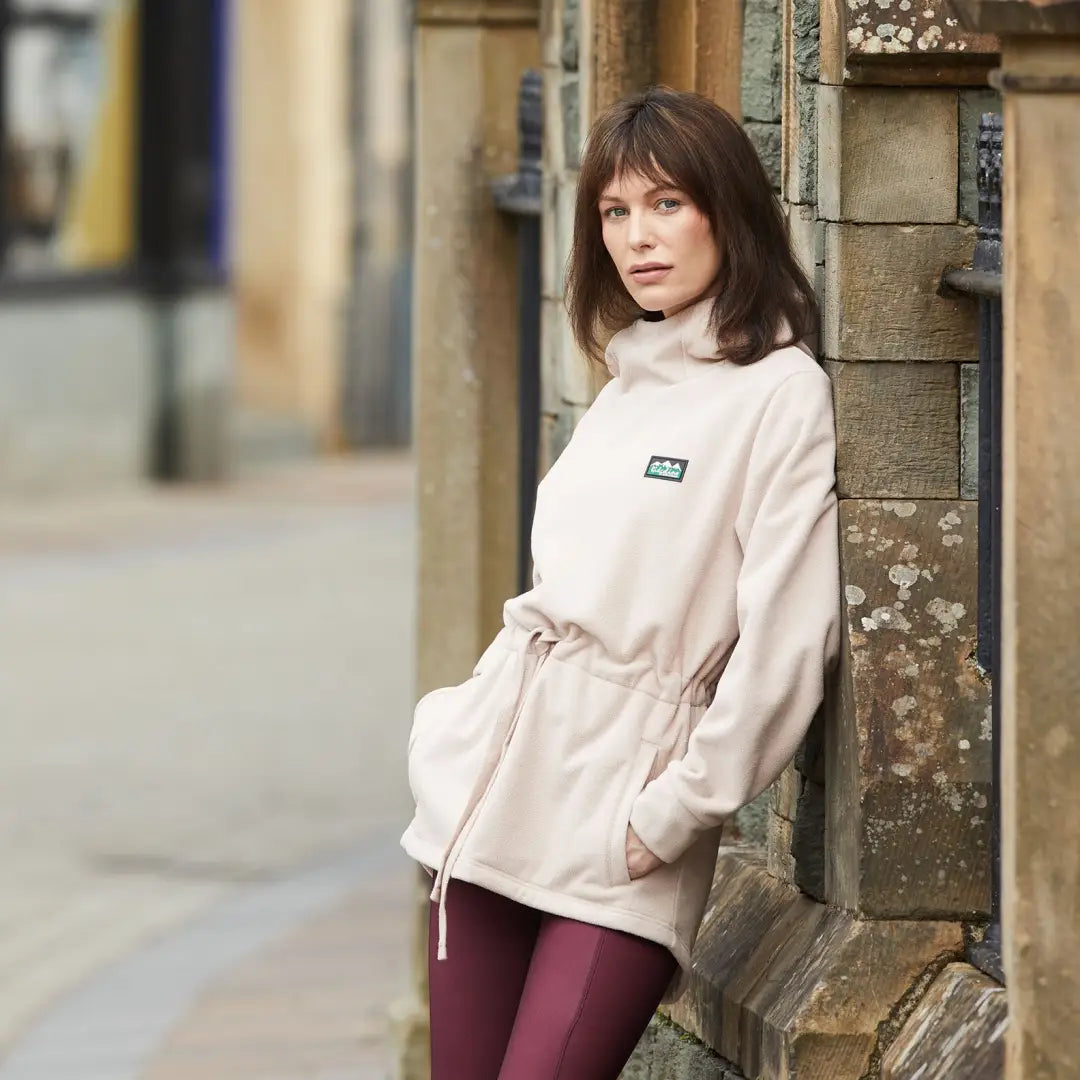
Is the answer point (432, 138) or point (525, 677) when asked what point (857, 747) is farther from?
point (432, 138)

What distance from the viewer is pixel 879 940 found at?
328 cm

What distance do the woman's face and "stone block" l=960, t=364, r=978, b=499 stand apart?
0.35m

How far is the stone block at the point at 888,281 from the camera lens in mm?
3225

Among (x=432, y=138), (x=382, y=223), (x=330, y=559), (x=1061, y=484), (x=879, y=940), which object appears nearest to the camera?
(x=1061, y=484)

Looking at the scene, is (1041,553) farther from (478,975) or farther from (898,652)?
(478,975)

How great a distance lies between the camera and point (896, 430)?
323cm

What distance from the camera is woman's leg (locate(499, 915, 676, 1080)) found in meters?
3.00

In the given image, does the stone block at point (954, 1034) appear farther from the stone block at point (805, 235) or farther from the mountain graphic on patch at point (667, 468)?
the stone block at point (805, 235)

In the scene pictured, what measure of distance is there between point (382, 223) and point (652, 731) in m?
18.5

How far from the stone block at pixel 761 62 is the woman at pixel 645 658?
2.30ft

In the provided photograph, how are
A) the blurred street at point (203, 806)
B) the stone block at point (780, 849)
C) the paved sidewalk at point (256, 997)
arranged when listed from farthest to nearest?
the blurred street at point (203, 806), the paved sidewalk at point (256, 997), the stone block at point (780, 849)

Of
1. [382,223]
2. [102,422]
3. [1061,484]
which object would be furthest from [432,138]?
[382,223]

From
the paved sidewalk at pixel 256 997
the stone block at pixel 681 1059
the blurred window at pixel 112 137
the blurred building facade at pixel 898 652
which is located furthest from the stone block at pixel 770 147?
the blurred window at pixel 112 137

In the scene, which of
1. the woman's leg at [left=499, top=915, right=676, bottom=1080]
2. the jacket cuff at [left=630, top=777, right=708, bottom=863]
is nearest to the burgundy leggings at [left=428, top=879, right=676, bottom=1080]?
the woman's leg at [left=499, top=915, right=676, bottom=1080]
